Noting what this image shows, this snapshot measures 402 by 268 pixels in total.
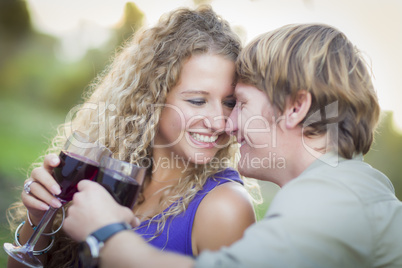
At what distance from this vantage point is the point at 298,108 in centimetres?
219

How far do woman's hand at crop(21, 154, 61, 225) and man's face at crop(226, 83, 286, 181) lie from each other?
44.1 inches

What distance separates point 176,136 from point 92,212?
47.5 inches

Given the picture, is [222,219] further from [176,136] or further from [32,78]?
[32,78]

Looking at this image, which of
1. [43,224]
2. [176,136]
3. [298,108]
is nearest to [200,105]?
[176,136]

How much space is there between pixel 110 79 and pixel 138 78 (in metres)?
0.56

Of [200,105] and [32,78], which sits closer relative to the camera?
[200,105]

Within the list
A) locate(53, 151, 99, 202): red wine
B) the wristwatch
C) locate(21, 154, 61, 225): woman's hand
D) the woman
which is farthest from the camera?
the woman

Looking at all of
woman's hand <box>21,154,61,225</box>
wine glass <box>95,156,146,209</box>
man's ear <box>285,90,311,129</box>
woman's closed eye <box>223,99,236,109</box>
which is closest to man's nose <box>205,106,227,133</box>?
woman's closed eye <box>223,99,236,109</box>

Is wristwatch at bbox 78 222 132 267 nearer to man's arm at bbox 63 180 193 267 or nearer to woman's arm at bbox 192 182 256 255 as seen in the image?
man's arm at bbox 63 180 193 267

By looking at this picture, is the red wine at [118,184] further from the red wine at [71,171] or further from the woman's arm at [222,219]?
the woman's arm at [222,219]

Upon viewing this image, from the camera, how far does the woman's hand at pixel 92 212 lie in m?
1.55

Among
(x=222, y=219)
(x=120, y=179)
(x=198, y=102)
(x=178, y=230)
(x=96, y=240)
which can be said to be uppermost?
(x=198, y=102)

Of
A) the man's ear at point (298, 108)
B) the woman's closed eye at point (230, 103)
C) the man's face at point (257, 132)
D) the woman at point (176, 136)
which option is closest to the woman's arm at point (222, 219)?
the woman at point (176, 136)

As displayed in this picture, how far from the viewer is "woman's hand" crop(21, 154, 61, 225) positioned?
2.04m
